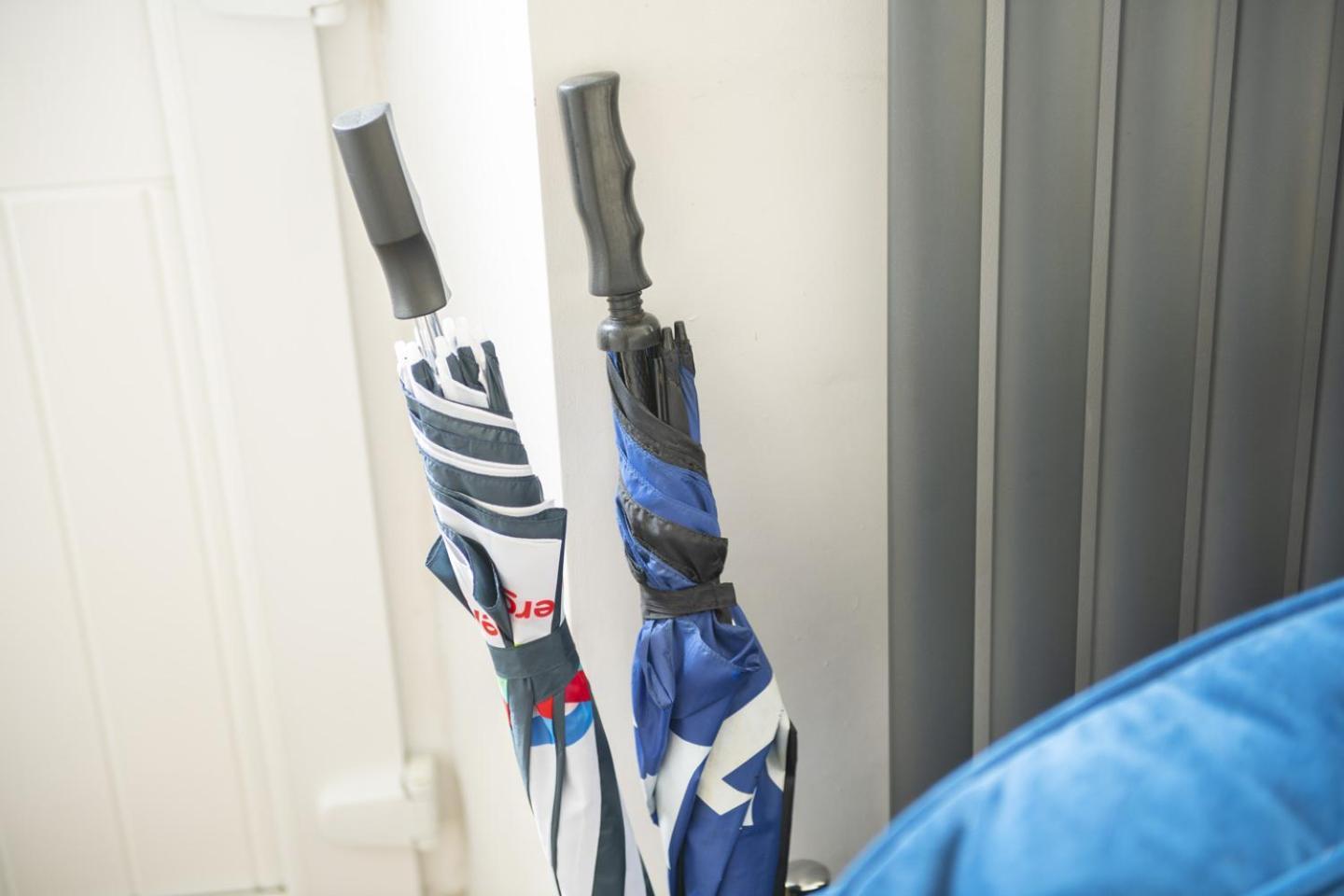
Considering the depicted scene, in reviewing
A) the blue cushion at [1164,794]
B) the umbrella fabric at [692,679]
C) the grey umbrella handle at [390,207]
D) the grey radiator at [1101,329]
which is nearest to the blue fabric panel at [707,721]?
the umbrella fabric at [692,679]

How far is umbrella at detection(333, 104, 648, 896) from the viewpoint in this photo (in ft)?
2.11

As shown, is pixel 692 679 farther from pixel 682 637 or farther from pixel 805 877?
pixel 805 877

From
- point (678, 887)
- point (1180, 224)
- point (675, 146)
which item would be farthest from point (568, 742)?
point (1180, 224)

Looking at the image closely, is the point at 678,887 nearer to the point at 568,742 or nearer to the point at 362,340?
the point at 568,742

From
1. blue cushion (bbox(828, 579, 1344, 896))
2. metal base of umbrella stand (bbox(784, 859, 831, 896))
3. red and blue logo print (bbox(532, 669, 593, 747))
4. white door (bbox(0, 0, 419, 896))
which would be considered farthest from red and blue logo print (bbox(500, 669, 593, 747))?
white door (bbox(0, 0, 419, 896))

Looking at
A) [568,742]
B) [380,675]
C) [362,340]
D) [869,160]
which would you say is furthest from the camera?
[380,675]

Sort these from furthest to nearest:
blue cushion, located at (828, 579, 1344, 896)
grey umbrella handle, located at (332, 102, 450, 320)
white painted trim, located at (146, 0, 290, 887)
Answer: white painted trim, located at (146, 0, 290, 887), grey umbrella handle, located at (332, 102, 450, 320), blue cushion, located at (828, 579, 1344, 896)

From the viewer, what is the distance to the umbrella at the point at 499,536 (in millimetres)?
645

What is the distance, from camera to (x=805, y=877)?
0.87 m

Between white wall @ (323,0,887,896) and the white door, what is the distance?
0.20 m

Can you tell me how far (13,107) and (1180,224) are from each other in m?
1.02

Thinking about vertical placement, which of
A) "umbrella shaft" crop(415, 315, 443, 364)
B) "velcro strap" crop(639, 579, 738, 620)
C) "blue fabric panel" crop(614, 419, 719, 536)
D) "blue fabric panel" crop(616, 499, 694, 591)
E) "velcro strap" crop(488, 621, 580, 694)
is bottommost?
"velcro strap" crop(488, 621, 580, 694)

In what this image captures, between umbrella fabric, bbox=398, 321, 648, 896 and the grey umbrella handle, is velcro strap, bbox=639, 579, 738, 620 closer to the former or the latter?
umbrella fabric, bbox=398, 321, 648, 896

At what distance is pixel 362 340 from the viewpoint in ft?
3.92
